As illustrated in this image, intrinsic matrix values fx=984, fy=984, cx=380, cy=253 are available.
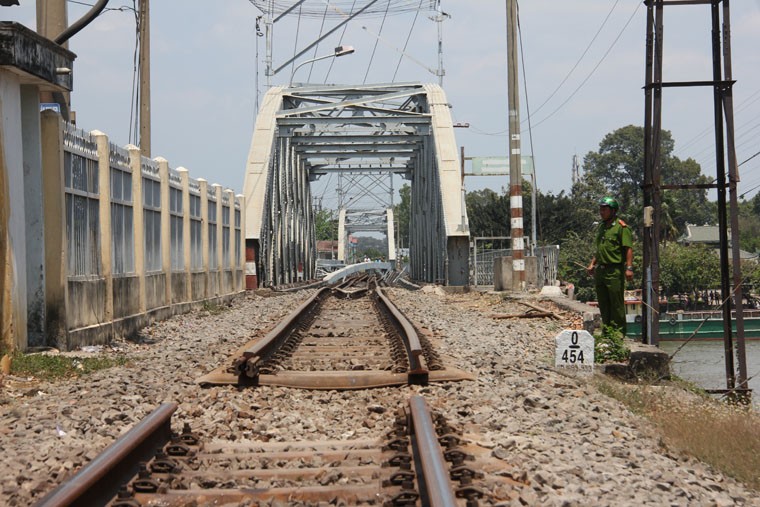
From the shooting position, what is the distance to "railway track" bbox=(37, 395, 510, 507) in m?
4.23

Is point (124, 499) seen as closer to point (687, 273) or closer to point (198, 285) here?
point (198, 285)

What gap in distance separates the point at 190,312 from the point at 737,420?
1377 cm

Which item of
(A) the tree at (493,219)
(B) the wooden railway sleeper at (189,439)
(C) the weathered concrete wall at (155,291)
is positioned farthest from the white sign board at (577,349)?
(A) the tree at (493,219)

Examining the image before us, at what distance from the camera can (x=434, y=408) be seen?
6.58 metres

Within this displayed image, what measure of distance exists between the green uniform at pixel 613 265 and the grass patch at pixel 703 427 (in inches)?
88.7

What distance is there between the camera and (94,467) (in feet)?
14.5

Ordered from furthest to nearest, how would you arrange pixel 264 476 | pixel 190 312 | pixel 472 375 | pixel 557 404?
pixel 190 312 < pixel 472 375 < pixel 557 404 < pixel 264 476

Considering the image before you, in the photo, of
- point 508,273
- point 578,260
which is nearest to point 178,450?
point 508,273

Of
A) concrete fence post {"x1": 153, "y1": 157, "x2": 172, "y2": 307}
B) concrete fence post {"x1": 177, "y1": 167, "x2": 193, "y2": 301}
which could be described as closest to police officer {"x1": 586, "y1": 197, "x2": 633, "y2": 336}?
concrete fence post {"x1": 153, "y1": 157, "x2": 172, "y2": 307}

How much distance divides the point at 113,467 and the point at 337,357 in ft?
18.0

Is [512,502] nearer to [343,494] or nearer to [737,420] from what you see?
[343,494]

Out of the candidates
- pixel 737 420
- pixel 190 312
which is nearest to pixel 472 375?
pixel 737 420

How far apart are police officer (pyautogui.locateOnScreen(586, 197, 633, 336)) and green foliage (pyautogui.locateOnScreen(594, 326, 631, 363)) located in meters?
0.39

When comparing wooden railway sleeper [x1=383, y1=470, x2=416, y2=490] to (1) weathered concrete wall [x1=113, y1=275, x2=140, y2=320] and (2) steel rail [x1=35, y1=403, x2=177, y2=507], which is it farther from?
(1) weathered concrete wall [x1=113, y1=275, x2=140, y2=320]
